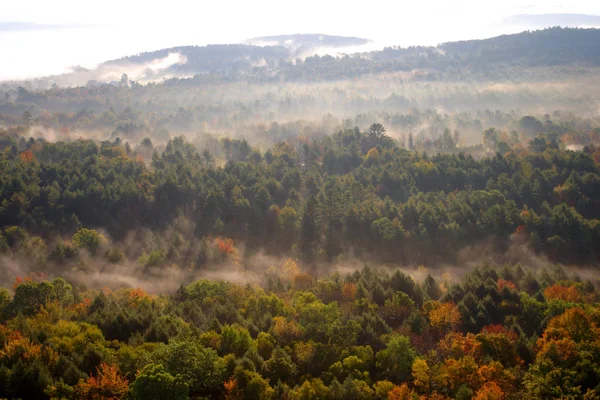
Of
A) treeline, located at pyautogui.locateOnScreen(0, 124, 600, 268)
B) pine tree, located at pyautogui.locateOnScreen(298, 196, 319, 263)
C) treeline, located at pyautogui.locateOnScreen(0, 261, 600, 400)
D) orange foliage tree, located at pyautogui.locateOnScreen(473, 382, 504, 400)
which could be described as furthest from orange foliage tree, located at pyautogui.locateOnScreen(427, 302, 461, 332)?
pine tree, located at pyautogui.locateOnScreen(298, 196, 319, 263)

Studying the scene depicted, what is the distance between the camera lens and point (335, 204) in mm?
141375

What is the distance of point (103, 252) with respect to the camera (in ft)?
415

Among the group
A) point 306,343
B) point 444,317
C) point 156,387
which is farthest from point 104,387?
point 444,317

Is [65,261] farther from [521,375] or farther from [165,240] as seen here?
[521,375]

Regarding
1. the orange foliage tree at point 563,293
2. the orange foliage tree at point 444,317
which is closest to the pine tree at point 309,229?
the orange foliage tree at point 444,317

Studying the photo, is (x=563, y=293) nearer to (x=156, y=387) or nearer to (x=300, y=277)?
(x=300, y=277)

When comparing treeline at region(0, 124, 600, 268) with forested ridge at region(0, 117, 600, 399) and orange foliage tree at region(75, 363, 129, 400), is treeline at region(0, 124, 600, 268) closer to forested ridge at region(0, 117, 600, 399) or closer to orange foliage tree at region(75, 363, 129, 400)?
forested ridge at region(0, 117, 600, 399)

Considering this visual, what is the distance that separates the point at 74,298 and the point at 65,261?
104 ft

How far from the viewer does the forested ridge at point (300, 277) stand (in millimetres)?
56281

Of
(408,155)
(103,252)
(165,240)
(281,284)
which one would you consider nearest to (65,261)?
(103,252)

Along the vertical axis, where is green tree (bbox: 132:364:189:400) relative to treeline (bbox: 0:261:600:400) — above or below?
above

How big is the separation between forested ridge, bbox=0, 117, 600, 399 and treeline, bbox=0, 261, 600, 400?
274 mm

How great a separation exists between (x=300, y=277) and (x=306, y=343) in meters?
35.3

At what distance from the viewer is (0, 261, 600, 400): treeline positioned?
176 ft
